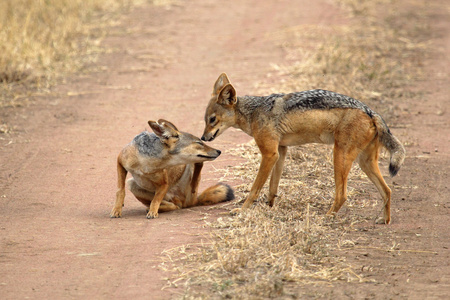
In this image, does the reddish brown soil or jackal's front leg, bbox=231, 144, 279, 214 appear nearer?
the reddish brown soil

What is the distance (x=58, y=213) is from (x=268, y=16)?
44.5ft

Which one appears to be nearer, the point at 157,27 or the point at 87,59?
the point at 87,59

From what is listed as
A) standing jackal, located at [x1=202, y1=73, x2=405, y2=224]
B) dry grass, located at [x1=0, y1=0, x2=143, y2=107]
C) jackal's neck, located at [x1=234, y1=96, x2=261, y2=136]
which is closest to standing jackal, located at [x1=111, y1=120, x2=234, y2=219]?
standing jackal, located at [x1=202, y1=73, x2=405, y2=224]

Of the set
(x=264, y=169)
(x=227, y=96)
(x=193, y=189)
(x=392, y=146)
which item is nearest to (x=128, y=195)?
(x=193, y=189)

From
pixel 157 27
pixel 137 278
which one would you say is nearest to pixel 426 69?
pixel 157 27

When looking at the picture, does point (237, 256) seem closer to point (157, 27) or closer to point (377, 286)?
point (377, 286)

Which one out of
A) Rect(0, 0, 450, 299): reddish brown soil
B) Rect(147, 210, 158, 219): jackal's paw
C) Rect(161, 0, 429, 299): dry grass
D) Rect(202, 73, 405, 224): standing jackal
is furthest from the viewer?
Rect(147, 210, 158, 219): jackal's paw

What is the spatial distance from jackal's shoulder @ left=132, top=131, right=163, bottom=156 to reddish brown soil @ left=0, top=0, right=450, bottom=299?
2.51 feet

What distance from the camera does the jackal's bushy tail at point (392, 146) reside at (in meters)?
6.73

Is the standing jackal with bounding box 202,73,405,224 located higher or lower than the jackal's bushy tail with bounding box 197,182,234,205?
higher

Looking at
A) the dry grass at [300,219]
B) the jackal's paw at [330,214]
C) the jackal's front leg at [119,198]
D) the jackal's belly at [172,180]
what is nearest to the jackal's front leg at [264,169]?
the dry grass at [300,219]

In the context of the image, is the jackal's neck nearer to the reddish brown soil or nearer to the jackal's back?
the jackal's back

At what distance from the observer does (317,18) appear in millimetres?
18906

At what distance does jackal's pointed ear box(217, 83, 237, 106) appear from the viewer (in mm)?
7344
